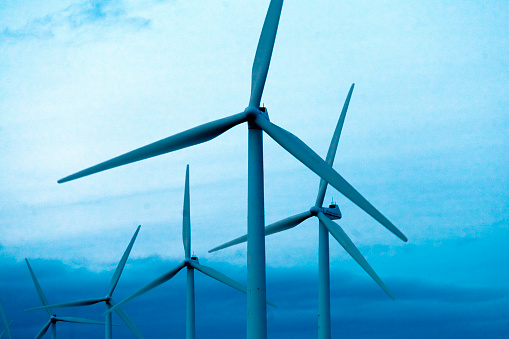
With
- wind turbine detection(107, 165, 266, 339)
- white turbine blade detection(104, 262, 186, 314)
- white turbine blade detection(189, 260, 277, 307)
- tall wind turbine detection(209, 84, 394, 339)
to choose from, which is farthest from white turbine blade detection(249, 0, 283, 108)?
white turbine blade detection(104, 262, 186, 314)

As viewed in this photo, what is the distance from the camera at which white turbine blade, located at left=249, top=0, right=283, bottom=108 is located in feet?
108

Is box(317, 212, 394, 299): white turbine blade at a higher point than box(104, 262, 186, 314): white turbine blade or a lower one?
lower

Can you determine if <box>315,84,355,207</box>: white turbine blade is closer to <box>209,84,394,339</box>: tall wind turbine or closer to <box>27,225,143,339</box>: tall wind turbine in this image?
<box>209,84,394,339</box>: tall wind turbine

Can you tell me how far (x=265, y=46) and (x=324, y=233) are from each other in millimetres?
17055

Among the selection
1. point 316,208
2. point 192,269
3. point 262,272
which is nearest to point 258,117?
point 262,272

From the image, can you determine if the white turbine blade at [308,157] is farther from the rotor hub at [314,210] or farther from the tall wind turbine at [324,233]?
the rotor hub at [314,210]

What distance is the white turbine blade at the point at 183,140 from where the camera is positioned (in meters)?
29.3

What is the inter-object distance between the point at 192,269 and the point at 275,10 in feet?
100

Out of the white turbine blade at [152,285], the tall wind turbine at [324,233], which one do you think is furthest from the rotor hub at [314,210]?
the white turbine blade at [152,285]

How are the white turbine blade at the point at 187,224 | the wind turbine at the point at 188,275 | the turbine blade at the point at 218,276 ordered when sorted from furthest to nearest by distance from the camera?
the white turbine blade at the point at 187,224
the wind turbine at the point at 188,275
the turbine blade at the point at 218,276

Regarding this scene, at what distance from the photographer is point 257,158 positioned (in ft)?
96.7

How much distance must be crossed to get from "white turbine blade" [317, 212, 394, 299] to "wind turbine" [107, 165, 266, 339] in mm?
10120

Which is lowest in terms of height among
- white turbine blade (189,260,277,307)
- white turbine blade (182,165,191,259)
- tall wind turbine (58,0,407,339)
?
tall wind turbine (58,0,407,339)

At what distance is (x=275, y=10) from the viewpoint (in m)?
33.2
